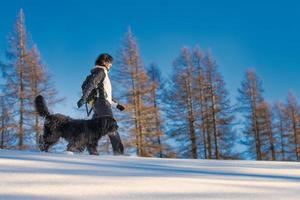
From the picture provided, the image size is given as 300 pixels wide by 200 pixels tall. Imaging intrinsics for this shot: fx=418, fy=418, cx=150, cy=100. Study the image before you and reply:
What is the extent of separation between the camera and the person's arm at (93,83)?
7.08m

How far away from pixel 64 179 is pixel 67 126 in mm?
3630

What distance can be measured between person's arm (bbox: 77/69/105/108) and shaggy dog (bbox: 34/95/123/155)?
14.8 inches

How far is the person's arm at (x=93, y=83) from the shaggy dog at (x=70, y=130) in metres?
0.38

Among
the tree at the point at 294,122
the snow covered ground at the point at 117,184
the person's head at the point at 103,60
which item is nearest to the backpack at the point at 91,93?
the person's head at the point at 103,60

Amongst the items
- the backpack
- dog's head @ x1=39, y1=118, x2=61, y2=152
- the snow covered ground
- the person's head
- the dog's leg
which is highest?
the person's head

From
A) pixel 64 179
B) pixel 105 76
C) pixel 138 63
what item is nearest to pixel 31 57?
pixel 138 63

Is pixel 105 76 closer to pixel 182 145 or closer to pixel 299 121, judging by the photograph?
pixel 182 145

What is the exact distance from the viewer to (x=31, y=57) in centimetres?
2234

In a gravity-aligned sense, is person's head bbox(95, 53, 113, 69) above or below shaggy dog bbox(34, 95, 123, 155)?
above

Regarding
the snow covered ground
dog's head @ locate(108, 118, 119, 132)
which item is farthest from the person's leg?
the snow covered ground

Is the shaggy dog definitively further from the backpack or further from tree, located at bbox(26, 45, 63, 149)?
tree, located at bbox(26, 45, 63, 149)

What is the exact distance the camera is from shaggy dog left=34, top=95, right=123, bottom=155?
6875 millimetres

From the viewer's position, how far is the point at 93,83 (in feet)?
23.4

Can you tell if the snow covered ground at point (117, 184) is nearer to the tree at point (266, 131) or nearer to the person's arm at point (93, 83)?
the person's arm at point (93, 83)
